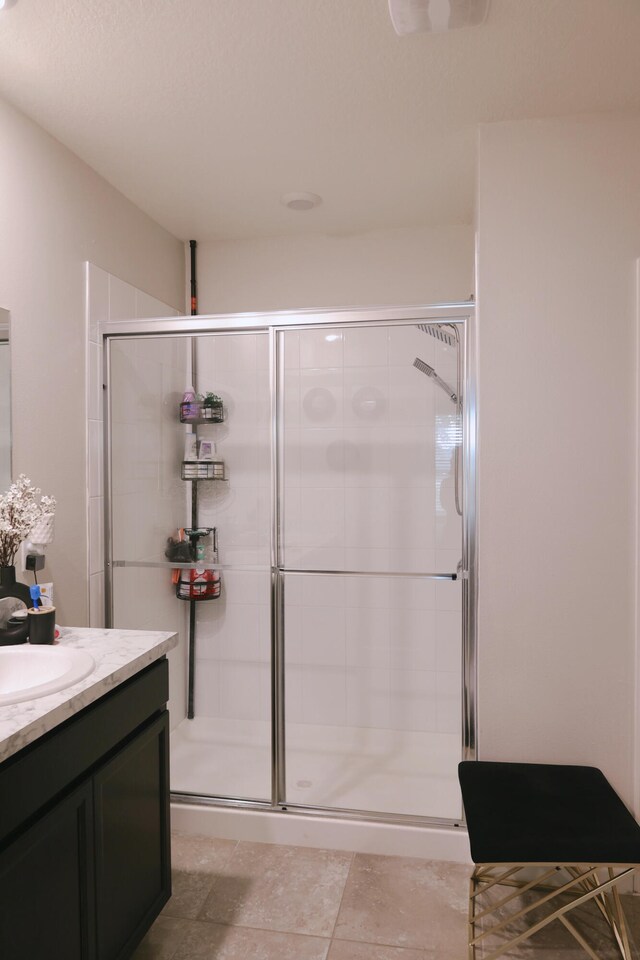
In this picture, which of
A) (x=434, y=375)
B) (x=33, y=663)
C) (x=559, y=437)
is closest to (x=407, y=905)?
(x=33, y=663)

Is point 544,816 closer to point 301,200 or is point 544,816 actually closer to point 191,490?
point 191,490

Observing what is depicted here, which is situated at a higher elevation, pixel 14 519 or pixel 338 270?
pixel 338 270

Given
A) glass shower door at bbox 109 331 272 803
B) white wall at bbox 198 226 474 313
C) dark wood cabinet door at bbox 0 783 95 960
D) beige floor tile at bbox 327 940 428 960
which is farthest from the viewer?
white wall at bbox 198 226 474 313

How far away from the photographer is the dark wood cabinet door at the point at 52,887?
3.87ft

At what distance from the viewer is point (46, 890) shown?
1281 mm

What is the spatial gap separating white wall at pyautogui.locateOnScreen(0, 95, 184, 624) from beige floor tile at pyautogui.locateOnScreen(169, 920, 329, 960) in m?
1.09

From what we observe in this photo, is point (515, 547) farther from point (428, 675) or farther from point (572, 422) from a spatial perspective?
point (428, 675)

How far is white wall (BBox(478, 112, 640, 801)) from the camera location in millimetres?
2049

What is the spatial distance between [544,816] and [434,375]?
4.80 ft

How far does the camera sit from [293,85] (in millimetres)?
1877

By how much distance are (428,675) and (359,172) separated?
82.4 inches

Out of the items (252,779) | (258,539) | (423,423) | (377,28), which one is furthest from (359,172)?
(252,779)

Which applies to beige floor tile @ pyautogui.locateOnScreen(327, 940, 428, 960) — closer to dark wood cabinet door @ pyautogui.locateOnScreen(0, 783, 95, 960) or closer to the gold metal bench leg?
the gold metal bench leg

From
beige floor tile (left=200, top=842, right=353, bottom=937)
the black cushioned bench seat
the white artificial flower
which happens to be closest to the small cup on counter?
the white artificial flower
